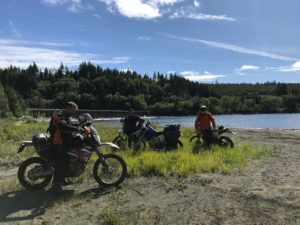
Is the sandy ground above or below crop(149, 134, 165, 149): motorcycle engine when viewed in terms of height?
below

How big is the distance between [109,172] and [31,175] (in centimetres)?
161

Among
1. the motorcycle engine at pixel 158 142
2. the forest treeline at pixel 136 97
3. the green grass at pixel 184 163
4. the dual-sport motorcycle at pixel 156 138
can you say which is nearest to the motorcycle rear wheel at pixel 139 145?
the dual-sport motorcycle at pixel 156 138

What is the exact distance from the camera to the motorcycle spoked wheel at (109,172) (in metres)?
9.39

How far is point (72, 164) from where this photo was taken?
9.20 m

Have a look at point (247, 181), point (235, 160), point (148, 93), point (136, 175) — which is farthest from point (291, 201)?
point (148, 93)

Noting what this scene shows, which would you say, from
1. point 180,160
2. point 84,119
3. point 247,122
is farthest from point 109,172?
point 247,122

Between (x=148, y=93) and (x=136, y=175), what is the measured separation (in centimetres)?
16050

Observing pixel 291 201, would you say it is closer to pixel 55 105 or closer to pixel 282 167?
pixel 282 167

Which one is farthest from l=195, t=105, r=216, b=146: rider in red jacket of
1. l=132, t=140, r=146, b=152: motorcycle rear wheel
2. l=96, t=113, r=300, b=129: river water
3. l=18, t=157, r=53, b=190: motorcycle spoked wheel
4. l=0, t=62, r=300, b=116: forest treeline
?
l=0, t=62, r=300, b=116: forest treeline

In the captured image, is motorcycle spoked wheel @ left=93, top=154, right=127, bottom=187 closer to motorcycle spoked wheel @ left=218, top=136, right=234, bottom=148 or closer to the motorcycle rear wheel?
the motorcycle rear wheel

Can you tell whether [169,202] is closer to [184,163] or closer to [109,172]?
[109,172]

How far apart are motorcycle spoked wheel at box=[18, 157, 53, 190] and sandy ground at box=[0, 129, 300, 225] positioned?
0.24 metres

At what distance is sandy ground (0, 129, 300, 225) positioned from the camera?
696 cm

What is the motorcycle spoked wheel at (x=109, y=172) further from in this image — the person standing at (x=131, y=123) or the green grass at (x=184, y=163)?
the person standing at (x=131, y=123)
